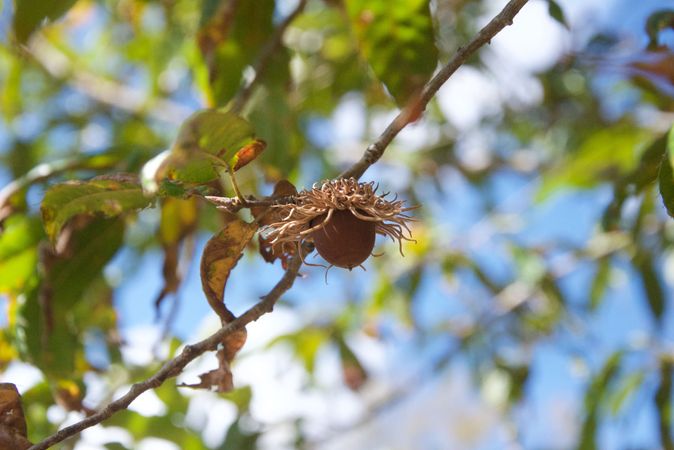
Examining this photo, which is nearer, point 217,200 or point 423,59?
point 217,200

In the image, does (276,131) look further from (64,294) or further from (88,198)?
(88,198)

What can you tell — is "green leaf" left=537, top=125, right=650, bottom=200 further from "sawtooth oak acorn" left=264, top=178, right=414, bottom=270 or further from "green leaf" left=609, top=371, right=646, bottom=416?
"sawtooth oak acorn" left=264, top=178, right=414, bottom=270

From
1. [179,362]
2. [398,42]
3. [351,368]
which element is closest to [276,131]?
[398,42]

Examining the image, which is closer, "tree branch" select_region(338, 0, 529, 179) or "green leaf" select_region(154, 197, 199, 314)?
"tree branch" select_region(338, 0, 529, 179)

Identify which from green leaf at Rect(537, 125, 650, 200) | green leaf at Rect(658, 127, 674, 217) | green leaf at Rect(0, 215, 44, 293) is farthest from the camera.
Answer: green leaf at Rect(537, 125, 650, 200)

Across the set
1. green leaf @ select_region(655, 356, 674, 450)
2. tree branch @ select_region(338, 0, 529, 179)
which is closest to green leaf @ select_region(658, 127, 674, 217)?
tree branch @ select_region(338, 0, 529, 179)

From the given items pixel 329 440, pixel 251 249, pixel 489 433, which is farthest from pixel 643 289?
pixel 489 433

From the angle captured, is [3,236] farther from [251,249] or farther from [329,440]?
[329,440]

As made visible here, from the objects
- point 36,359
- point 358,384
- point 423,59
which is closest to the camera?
point 423,59
